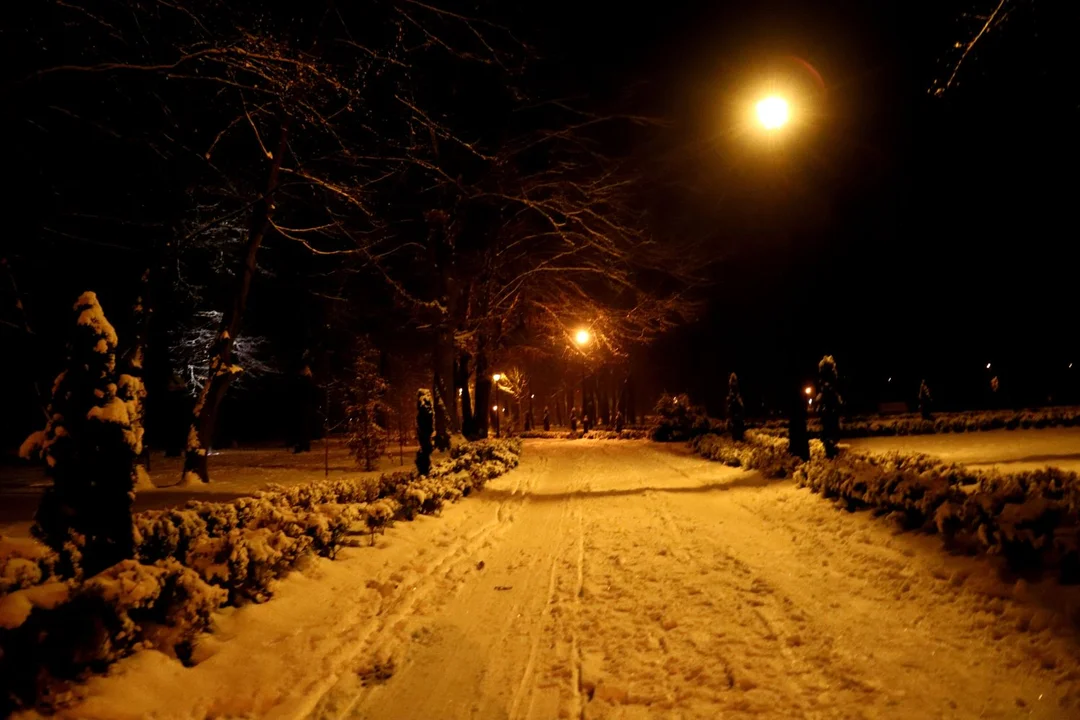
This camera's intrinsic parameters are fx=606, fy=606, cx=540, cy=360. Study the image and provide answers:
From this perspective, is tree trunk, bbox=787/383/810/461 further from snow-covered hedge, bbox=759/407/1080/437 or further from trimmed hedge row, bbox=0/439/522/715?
snow-covered hedge, bbox=759/407/1080/437

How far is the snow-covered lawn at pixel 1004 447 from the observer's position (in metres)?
14.1

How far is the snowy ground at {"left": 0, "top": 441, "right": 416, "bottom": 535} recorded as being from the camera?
1063 cm

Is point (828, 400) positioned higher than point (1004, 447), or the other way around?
point (828, 400)

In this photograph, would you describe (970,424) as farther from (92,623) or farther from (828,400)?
(92,623)

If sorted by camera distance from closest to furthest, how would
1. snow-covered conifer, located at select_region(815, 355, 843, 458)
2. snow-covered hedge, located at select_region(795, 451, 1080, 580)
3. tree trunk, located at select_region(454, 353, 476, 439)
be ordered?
1. snow-covered hedge, located at select_region(795, 451, 1080, 580)
2. snow-covered conifer, located at select_region(815, 355, 843, 458)
3. tree trunk, located at select_region(454, 353, 476, 439)

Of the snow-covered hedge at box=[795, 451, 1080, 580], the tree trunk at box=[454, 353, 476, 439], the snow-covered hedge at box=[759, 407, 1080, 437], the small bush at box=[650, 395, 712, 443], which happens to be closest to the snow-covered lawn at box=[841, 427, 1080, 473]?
the snow-covered hedge at box=[759, 407, 1080, 437]

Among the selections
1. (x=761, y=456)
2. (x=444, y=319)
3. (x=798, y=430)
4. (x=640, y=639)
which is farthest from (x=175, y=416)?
(x=640, y=639)

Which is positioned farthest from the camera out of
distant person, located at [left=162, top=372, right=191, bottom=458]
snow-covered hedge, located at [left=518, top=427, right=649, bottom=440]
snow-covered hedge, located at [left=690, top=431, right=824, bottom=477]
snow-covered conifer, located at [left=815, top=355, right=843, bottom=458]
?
snow-covered hedge, located at [left=518, top=427, right=649, bottom=440]

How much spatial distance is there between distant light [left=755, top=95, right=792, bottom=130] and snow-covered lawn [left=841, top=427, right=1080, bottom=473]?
1025 cm

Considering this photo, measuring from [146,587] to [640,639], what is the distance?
3542 millimetres

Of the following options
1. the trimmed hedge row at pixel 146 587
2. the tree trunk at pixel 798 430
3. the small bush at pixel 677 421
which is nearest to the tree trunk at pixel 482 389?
the small bush at pixel 677 421

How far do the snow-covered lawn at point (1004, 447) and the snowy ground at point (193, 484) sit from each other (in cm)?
1577

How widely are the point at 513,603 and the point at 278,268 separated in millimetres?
23015

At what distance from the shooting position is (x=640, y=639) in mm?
4648
